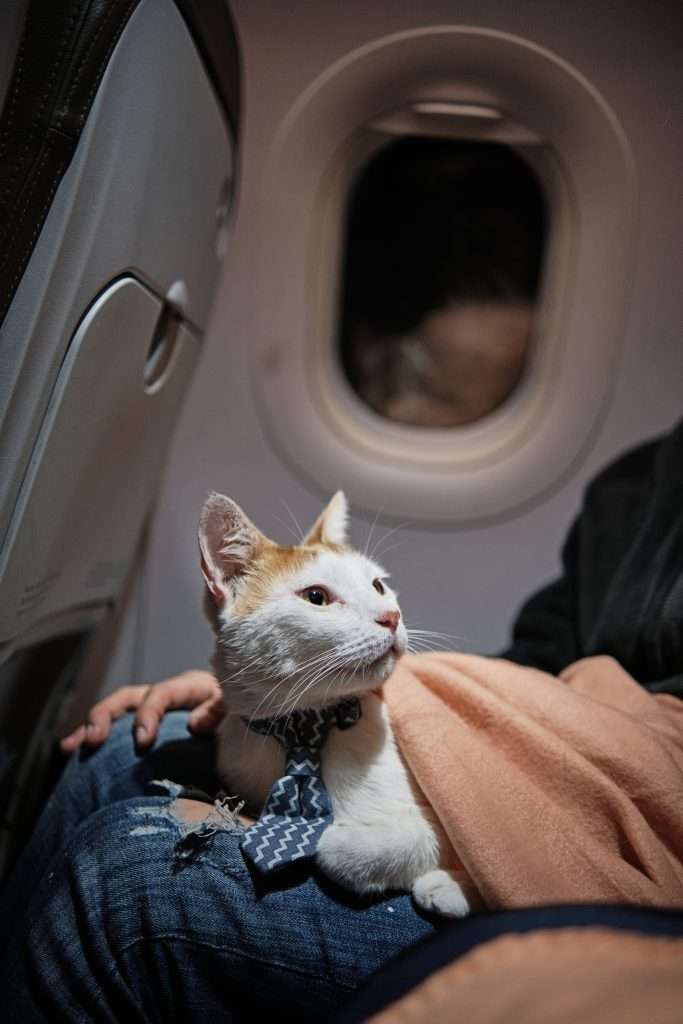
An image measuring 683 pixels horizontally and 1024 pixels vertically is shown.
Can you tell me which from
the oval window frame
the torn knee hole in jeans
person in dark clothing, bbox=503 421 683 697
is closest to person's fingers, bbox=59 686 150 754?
the torn knee hole in jeans

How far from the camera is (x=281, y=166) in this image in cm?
95

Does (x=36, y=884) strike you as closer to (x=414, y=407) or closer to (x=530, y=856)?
(x=530, y=856)

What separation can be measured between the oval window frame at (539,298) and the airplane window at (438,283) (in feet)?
0.15

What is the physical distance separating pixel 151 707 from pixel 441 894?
0.39 meters

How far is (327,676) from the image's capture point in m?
0.66

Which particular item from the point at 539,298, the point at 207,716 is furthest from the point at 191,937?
the point at 539,298

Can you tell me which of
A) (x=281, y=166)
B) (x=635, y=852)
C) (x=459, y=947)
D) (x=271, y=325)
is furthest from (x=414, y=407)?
(x=459, y=947)

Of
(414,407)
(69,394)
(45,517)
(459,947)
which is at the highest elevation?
(414,407)

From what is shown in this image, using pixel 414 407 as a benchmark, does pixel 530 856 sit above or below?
below

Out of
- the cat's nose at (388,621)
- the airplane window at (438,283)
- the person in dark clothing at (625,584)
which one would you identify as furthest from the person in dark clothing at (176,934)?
A: the airplane window at (438,283)

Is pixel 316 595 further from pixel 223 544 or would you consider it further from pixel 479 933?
pixel 479 933

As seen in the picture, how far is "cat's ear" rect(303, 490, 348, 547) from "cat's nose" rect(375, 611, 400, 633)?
0.36 ft

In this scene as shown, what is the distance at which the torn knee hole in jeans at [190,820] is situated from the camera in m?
0.68

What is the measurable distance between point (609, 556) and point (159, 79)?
70cm
